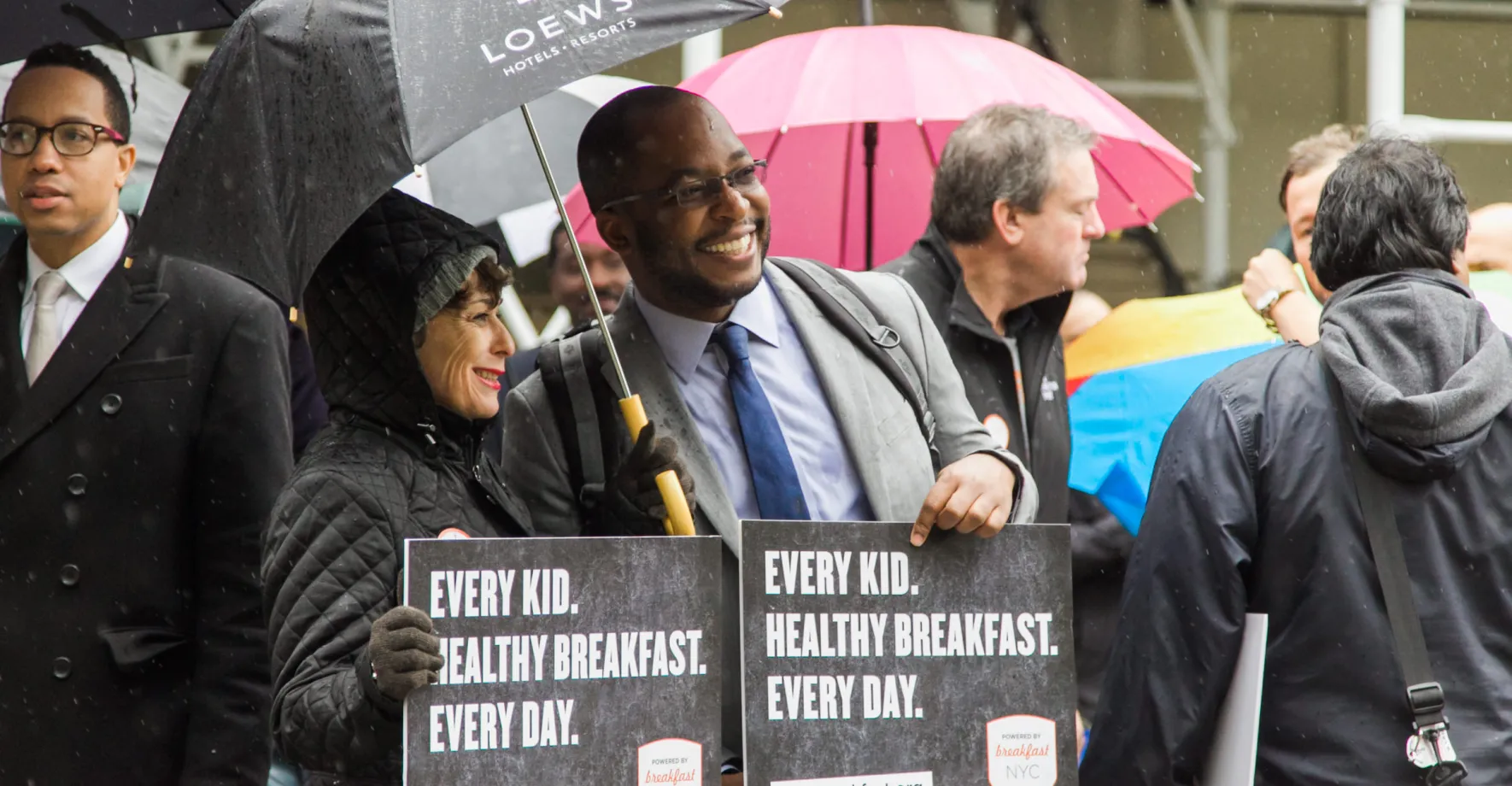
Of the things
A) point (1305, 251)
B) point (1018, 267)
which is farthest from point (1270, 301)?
point (1018, 267)

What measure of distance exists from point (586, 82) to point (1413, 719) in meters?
4.10

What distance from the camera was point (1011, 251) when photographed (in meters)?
5.26

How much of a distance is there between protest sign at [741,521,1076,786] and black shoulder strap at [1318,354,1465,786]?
64cm

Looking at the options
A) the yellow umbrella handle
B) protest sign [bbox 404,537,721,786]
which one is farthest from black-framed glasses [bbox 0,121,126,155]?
protest sign [bbox 404,537,721,786]

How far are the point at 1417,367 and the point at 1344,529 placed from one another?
1.13 ft

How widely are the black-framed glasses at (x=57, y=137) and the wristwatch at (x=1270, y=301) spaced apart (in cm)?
308

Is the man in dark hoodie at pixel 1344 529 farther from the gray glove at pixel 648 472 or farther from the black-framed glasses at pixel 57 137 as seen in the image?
the black-framed glasses at pixel 57 137

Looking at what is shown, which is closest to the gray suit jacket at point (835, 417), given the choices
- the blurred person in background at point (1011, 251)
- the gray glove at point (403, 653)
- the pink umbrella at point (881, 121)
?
the gray glove at point (403, 653)

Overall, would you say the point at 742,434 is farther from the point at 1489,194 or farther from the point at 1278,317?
the point at 1489,194

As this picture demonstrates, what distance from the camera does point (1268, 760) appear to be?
141 inches

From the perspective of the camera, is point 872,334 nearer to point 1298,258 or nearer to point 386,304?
point 386,304

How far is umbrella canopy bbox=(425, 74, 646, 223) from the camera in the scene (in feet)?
21.3

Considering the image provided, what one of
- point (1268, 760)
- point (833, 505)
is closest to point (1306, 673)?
point (1268, 760)

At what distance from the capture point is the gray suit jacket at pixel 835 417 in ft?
11.0
